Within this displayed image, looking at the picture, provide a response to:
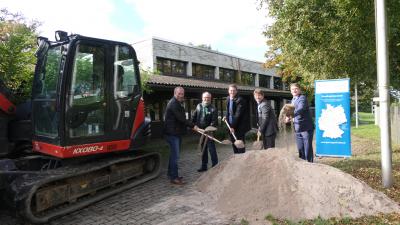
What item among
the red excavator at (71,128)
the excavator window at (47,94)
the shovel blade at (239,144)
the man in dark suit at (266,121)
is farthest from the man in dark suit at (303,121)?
the excavator window at (47,94)

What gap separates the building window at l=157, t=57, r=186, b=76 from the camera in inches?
914

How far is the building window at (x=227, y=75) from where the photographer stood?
30094 millimetres

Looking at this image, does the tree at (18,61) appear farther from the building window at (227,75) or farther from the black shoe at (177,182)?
the building window at (227,75)

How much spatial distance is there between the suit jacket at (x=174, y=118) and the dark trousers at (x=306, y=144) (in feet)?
8.73

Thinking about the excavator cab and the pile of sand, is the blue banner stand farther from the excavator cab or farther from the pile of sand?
the excavator cab

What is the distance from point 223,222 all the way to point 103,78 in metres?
3.11

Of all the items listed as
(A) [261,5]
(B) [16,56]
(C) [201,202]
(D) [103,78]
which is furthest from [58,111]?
(A) [261,5]

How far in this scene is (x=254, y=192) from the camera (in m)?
5.80

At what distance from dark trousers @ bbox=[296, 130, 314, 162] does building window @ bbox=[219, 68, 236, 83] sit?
22.0m

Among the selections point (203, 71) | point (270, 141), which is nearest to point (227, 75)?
point (203, 71)

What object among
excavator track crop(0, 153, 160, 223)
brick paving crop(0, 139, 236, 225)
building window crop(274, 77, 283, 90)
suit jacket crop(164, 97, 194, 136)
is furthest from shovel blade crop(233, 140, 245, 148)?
building window crop(274, 77, 283, 90)

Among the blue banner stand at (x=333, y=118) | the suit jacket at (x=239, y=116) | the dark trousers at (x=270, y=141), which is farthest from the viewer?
the blue banner stand at (x=333, y=118)

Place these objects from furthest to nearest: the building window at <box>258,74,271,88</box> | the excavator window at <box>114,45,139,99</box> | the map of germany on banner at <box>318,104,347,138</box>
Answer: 1. the building window at <box>258,74,271,88</box>
2. the map of germany on banner at <box>318,104,347,138</box>
3. the excavator window at <box>114,45,139,99</box>

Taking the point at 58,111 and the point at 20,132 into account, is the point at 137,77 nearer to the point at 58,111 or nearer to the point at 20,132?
the point at 58,111
